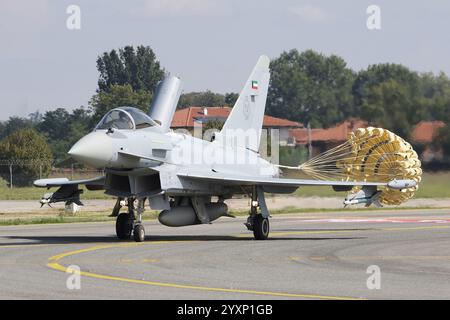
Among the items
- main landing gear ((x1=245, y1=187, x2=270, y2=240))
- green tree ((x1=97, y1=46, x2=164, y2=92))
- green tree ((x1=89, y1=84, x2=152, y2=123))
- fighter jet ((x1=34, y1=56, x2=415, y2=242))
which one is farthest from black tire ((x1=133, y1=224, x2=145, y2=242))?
green tree ((x1=97, y1=46, x2=164, y2=92))

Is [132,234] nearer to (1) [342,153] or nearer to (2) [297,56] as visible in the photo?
(1) [342,153]

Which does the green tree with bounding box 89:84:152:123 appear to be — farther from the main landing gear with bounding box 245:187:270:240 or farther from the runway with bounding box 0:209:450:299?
the main landing gear with bounding box 245:187:270:240

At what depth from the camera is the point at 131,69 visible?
89.5m

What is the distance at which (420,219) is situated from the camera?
32906 millimetres

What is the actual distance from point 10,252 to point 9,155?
142 ft

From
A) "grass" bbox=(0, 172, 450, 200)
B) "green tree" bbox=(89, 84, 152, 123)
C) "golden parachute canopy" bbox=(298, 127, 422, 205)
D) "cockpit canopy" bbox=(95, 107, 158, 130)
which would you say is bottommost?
"grass" bbox=(0, 172, 450, 200)

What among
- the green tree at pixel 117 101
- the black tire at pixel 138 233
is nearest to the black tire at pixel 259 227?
the black tire at pixel 138 233

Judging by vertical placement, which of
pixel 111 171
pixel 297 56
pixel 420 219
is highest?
pixel 297 56

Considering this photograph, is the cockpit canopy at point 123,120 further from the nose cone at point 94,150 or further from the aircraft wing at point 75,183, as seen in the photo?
the aircraft wing at point 75,183

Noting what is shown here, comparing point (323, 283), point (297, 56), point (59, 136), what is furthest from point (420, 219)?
point (59, 136)

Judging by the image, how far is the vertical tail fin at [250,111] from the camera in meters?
26.2

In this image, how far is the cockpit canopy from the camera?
21.1m

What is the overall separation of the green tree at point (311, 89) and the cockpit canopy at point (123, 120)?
18418 millimetres

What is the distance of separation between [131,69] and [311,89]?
3735cm
